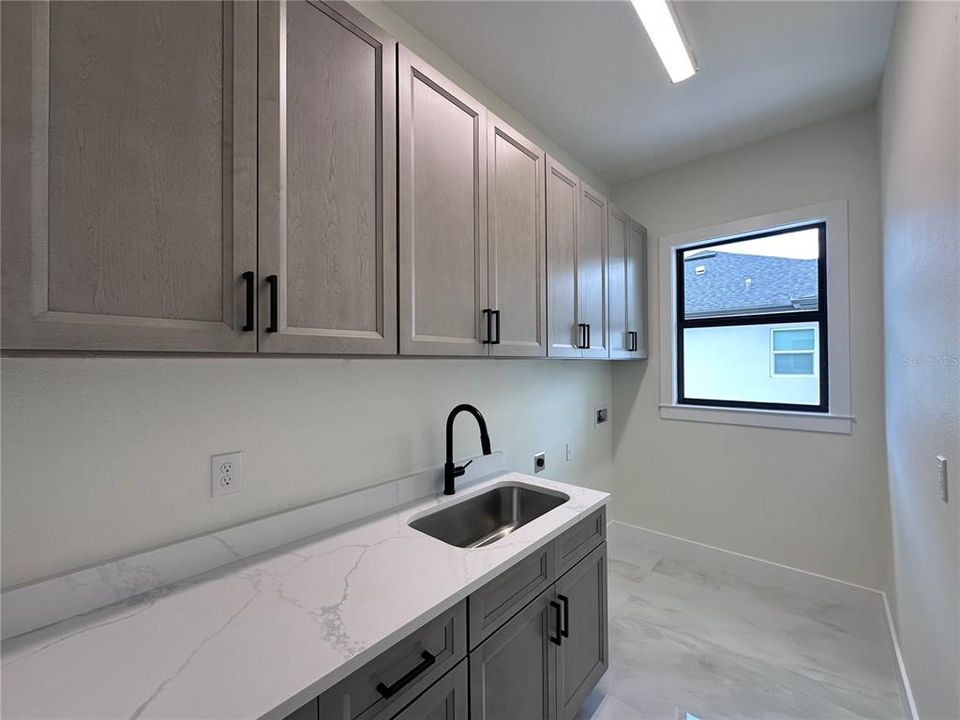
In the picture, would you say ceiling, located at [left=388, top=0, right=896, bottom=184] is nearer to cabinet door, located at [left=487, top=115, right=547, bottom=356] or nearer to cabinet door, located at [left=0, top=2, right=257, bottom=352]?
cabinet door, located at [left=487, top=115, right=547, bottom=356]

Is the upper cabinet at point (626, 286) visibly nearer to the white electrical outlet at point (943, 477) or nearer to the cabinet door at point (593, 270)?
the cabinet door at point (593, 270)

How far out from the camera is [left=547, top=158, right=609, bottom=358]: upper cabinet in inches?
74.3

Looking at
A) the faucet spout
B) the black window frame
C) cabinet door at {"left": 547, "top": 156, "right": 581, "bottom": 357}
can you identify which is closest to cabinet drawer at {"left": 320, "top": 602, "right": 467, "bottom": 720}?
the faucet spout

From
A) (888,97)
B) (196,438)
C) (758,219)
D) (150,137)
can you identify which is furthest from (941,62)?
(196,438)

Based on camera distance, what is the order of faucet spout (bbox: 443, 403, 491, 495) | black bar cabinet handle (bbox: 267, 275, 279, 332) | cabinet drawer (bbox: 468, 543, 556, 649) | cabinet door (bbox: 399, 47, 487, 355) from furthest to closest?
1. faucet spout (bbox: 443, 403, 491, 495)
2. cabinet door (bbox: 399, 47, 487, 355)
3. cabinet drawer (bbox: 468, 543, 556, 649)
4. black bar cabinet handle (bbox: 267, 275, 279, 332)

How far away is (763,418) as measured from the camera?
2.63 m

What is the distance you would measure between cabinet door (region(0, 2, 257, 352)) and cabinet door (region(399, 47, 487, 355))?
431mm

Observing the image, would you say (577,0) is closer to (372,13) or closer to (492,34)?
(492,34)

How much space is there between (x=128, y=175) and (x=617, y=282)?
2.37 metres

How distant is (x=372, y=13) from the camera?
1579mm

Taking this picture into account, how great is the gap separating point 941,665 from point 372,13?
2.87m

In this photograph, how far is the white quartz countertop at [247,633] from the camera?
2.16ft

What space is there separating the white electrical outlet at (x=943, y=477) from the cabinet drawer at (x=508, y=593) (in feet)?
3.54

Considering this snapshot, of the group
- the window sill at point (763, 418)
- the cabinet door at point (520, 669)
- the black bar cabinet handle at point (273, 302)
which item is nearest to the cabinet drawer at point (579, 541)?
the cabinet door at point (520, 669)
